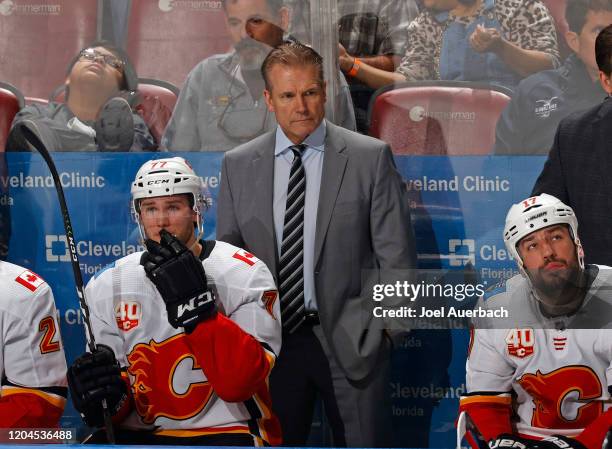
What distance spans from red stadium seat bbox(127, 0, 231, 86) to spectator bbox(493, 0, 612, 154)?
0.88m

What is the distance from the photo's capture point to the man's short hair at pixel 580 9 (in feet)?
10.0

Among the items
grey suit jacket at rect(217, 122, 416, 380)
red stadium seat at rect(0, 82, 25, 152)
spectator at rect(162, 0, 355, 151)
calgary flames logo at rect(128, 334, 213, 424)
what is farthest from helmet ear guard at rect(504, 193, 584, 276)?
red stadium seat at rect(0, 82, 25, 152)

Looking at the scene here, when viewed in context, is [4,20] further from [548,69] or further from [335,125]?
[548,69]

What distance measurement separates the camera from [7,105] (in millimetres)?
3279

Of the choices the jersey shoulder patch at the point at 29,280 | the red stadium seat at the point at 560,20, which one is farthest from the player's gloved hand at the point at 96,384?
the red stadium seat at the point at 560,20

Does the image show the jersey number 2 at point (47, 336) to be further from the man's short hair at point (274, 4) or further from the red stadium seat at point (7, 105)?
the man's short hair at point (274, 4)

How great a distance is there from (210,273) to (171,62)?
681 mm

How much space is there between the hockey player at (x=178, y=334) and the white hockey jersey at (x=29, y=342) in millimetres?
139

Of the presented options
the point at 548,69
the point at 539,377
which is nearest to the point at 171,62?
the point at 548,69

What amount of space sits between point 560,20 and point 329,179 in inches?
31.8

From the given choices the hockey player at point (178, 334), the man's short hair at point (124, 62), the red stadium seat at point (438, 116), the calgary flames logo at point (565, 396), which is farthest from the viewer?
the man's short hair at point (124, 62)

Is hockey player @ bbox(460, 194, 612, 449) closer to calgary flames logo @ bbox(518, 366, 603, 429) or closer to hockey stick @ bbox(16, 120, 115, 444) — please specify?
calgary flames logo @ bbox(518, 366, 603, 429)

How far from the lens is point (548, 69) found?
10.2 ft

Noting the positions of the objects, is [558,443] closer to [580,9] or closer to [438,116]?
[438,116]
